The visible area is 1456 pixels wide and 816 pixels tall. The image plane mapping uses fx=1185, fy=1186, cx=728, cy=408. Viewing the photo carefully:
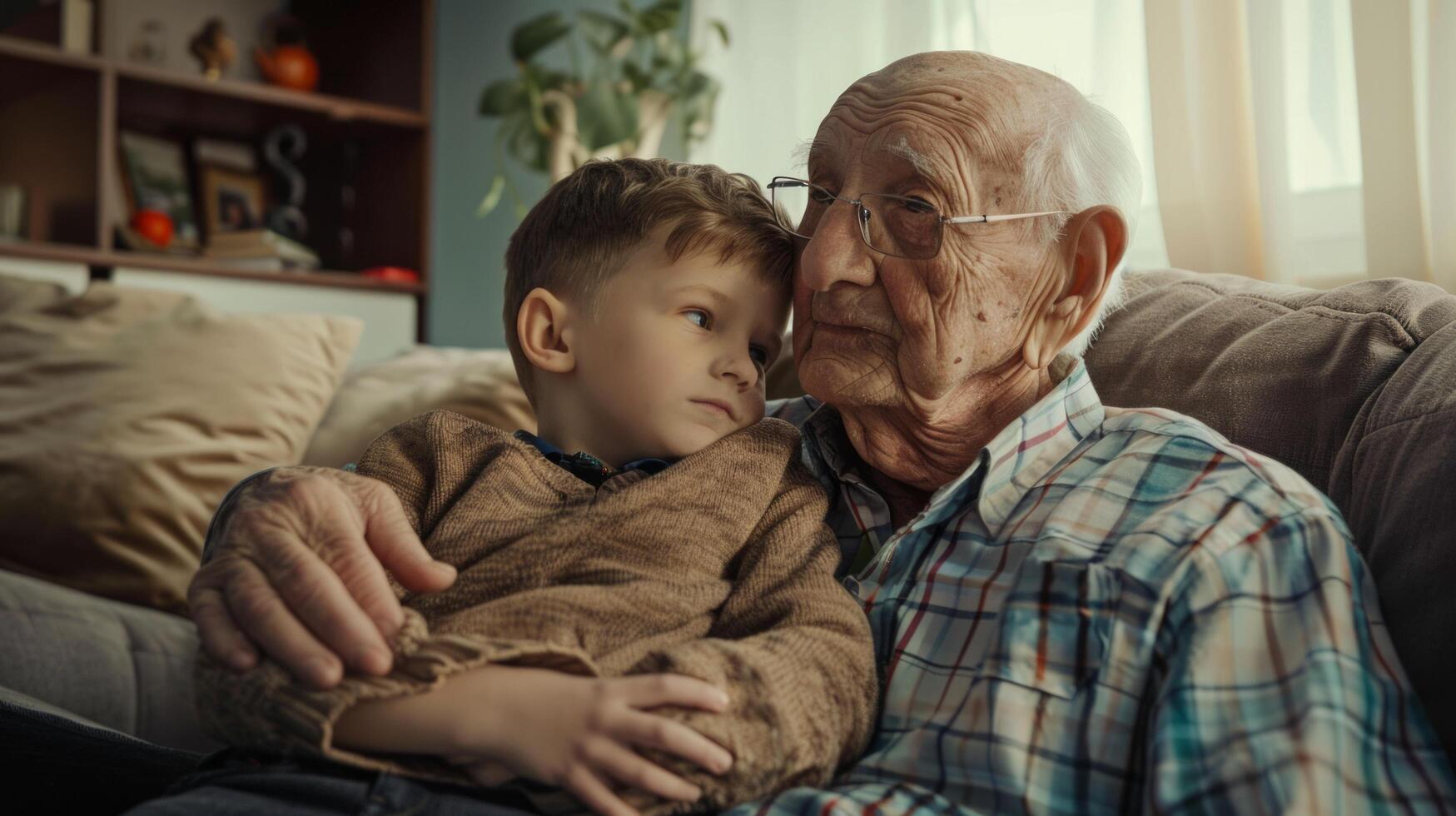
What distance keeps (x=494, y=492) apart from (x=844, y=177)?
0.49 metres

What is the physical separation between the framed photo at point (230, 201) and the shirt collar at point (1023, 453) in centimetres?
347

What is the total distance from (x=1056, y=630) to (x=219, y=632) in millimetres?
686

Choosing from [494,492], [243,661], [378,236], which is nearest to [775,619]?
[494,492]

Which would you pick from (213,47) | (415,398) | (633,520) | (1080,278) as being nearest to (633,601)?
(633,520)

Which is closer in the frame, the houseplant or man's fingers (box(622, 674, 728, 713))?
man's fingers (box(622, 674, 728, 713))

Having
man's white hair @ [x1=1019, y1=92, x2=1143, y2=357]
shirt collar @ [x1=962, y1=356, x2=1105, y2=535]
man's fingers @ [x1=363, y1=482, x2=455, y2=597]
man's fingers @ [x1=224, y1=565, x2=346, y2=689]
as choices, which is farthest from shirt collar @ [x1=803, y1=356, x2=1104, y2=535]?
man's fingers @ [x1=224, y1=565, x2=346, y2=689]

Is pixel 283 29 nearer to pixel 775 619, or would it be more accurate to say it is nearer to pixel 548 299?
pixel 548 299

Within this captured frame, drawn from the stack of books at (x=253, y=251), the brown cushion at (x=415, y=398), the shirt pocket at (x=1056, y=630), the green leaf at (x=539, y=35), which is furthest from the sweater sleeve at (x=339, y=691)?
the stack of books at (x=253, y=251)

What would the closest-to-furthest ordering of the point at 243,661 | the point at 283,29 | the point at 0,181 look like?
1. the point at 243,661
2. the point at 0,181
3. the point at 283,29

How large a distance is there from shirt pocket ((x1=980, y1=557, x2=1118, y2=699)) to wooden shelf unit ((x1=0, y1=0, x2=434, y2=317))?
330 centimetres

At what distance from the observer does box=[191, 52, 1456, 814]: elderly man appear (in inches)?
34.8

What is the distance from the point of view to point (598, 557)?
1.06 m

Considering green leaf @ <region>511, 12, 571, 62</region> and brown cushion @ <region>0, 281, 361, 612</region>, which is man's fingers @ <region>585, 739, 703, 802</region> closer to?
brown cushion @ <region>0, 281, 361, 612</region>

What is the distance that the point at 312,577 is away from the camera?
93 centimetres
